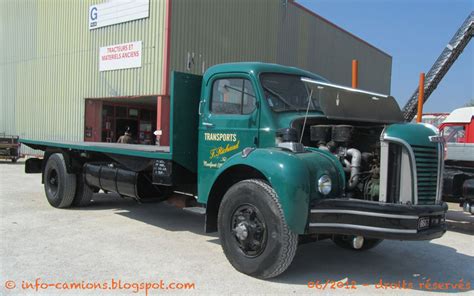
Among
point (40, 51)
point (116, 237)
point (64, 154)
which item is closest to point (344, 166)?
point (116, 237)

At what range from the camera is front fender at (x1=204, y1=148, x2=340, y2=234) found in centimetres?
403

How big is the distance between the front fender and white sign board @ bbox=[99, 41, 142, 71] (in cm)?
1323

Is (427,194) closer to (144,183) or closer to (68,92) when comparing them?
(144,183)

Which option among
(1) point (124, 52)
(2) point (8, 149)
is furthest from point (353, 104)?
(2) point (8, 149)

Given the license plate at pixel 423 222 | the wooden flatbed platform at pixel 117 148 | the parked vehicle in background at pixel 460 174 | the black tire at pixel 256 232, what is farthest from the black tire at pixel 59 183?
the parked vehicle in background at pixel 460 174

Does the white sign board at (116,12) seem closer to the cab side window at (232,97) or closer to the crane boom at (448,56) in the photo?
the cab side window at (232,97)

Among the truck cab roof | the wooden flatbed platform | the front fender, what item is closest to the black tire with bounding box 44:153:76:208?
the wooden flatbed platform

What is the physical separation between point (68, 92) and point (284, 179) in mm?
18374

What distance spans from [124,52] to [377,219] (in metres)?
15.1

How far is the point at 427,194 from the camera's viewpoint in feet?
13.8

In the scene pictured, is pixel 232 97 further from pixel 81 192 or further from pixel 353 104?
pixel 81 192

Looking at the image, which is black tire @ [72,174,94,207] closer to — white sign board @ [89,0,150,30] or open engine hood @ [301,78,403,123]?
open engine hood @ [301,78,403,123]

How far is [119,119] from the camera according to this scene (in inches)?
821

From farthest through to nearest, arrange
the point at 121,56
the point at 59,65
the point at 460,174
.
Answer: the point at 59,65 → the point at 121,56 → the point at 460,174
